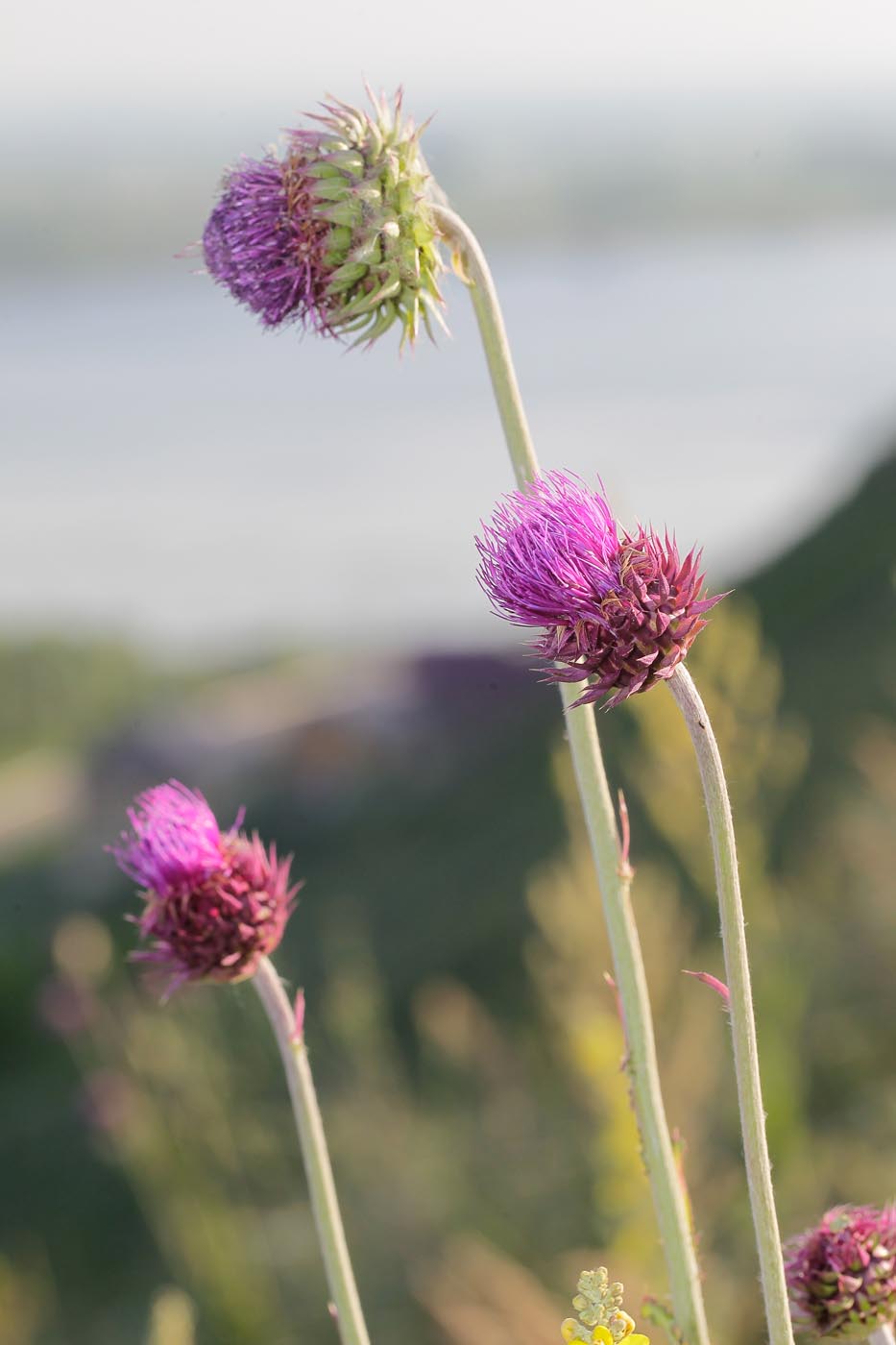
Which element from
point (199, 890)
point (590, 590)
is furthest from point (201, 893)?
point (590, 590)

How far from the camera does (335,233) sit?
0.94 metres

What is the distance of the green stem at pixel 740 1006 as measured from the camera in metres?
0.65

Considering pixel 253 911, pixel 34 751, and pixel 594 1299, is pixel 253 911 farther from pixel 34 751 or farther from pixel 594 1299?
pixel 34 751

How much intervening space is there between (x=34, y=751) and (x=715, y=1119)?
6.37 m

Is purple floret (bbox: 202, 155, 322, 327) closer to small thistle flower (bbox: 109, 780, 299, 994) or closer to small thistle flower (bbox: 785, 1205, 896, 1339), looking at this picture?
small thistle flower (bbox: 109, 780, 299, 994)

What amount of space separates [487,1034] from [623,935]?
104 inches

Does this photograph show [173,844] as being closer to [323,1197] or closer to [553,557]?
[323,1197]

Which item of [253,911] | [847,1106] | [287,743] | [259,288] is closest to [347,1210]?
[847,1106]

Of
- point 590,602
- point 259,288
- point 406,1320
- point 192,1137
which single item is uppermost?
point 259,288

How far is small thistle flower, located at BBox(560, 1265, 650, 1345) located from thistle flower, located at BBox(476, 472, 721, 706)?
0.90ft

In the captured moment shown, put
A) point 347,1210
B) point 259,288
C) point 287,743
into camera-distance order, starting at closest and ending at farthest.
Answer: point 259,288 < point 347,1210 < point 287,743

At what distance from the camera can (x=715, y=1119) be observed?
9.40 feet

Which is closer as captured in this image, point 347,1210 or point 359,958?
point 347,1210

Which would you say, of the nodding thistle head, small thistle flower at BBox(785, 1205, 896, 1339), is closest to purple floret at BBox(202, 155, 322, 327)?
the nodding thistle head
